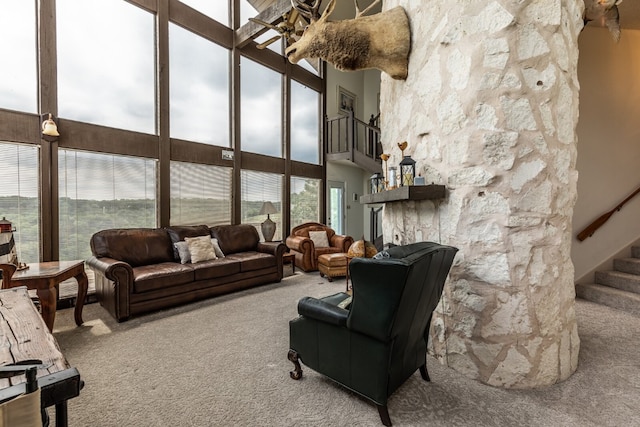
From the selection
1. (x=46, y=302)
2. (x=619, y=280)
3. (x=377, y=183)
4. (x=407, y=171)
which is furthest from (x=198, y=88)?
(x=619, y=280)

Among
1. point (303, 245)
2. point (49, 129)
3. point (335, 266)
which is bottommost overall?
point (335, 266)

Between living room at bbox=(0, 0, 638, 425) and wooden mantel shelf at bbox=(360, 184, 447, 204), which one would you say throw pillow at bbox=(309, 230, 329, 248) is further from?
wooden mantel shelf at bbox=(360, 184, 447, 204)

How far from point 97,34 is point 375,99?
655 centimetres

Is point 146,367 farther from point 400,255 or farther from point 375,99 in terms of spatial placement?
point 375,99

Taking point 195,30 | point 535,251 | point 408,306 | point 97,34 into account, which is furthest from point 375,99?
point 408,306

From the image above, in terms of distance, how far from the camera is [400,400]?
6.11 feet

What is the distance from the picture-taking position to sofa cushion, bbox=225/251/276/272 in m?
4.34

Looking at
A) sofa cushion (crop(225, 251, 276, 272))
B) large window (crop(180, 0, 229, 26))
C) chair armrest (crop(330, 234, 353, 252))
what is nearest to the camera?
sofa cushion (crop(225, 251, 276, 272))

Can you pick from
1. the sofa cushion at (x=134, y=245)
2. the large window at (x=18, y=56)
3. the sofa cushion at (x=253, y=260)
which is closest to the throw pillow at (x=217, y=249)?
the sofa cushion at (x=253, y=260)

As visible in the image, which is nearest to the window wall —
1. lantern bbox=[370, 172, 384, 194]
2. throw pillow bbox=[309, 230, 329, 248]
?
throw pillow bbox=[309, 230, 329, 248]

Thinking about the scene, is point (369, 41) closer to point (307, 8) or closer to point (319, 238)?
point (307, 8)

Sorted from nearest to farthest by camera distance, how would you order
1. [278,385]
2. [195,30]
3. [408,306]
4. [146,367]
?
[408,306] < [278,385] < [146,367] < [195,30]

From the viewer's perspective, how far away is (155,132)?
15.0 ft

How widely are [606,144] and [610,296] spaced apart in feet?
6.34
